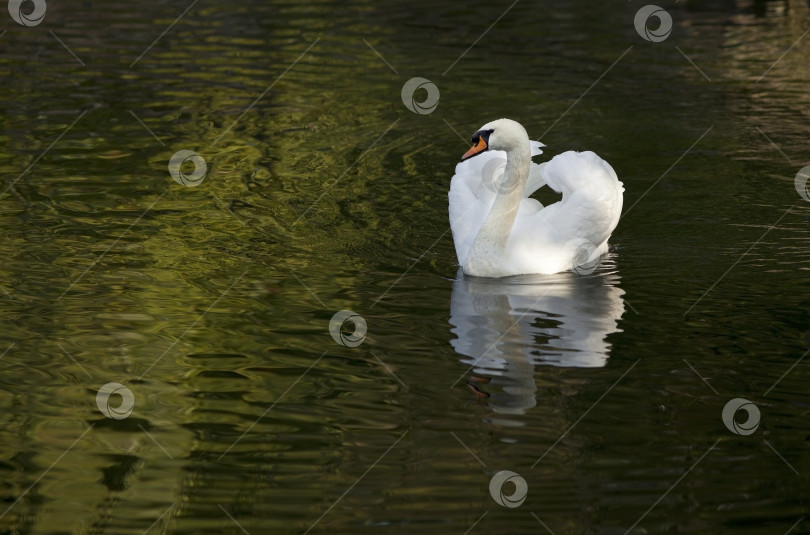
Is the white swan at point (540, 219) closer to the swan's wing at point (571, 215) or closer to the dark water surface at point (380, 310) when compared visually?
the swan's wing at point (571, 215)

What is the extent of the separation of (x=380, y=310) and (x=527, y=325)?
903mm

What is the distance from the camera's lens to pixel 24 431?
21.6ft

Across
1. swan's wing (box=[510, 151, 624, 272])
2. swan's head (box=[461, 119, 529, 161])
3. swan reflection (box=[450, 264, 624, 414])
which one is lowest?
swan reflection (box=[450, 264, 624, 414])

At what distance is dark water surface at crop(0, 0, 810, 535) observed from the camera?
5.92 meters

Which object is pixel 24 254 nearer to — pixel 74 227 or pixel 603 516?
pixel 74 227

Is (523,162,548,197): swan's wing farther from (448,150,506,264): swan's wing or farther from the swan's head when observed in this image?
the swan's head

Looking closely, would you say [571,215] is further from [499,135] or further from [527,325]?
[527,325]

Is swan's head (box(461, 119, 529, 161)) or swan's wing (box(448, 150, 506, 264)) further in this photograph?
swan's wing (box(448, 150, 506, 264))

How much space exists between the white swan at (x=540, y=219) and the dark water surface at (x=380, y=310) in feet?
0.57

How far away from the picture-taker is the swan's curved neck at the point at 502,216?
883 cm

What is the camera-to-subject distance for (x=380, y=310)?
8.17 meters

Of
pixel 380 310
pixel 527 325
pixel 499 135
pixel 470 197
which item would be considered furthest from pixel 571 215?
pixel 380 310

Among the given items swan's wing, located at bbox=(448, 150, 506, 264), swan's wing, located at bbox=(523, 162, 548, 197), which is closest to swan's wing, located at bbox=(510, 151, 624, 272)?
swan's wing, located at bbox=(448, 150, 506, 264)

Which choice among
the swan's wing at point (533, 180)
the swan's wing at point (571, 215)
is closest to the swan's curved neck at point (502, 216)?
the swan's wing at point (571, 215)
